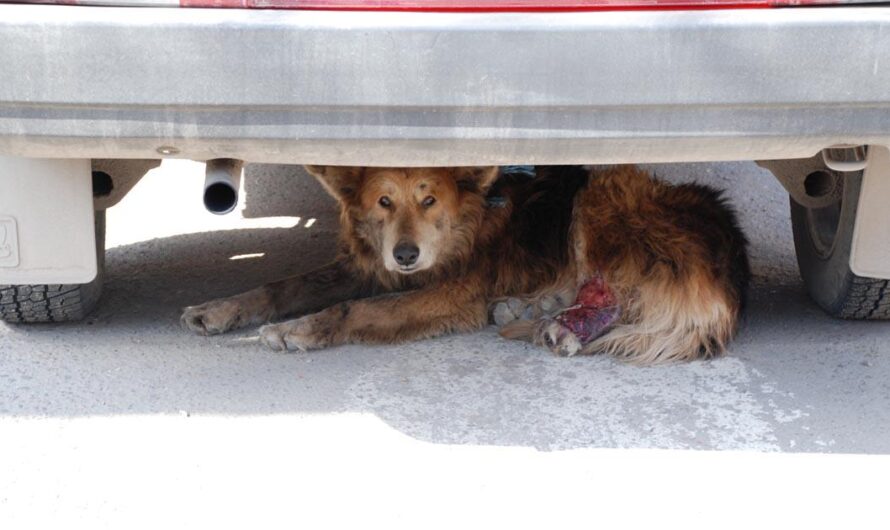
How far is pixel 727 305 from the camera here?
390 cm

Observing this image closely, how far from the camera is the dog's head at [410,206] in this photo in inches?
161

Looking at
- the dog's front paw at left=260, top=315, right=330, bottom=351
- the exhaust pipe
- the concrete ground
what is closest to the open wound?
the concrete ground

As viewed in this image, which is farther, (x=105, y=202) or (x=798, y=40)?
(x=105, y=202)

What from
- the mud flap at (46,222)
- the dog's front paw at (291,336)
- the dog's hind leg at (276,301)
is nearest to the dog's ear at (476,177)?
the dog's hind leg at (276,301)

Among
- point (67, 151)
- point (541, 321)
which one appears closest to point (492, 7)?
point (67, 151)

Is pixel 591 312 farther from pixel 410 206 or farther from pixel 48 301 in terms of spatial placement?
pixel 48 301

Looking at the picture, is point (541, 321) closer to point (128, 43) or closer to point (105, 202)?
point (105, 202)

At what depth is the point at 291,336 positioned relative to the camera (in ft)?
12.8

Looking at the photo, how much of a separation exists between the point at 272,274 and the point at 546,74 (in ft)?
7.68

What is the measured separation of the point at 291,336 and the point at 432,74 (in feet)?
4.81

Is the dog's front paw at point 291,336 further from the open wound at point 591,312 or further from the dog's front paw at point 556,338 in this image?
the open wound at point 591,312

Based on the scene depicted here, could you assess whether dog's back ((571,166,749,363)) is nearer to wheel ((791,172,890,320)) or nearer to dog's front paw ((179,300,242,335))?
wheel ((791,172,890,320))

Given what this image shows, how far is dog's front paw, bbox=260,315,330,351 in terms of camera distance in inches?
153

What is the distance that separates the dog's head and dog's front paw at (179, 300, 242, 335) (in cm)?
58
